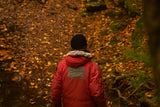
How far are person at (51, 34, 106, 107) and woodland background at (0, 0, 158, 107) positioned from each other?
1252 millimetres

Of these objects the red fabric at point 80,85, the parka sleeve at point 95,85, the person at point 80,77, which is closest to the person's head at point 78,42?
the person at point 80,77

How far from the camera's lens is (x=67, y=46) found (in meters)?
6.39

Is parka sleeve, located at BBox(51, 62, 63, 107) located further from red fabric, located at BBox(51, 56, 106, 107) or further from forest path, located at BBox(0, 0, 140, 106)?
forest path, located at BBox(0, 0, 140, 106)

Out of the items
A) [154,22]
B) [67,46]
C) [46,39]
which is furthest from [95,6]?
[154,22]

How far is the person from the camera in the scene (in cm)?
221

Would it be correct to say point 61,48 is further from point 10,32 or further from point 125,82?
point 125,82

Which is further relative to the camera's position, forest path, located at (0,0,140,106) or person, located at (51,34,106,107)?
forest path, located at (0,0,140,106)

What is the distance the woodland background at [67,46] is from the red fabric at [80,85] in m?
1.23

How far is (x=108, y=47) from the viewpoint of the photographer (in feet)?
19.5

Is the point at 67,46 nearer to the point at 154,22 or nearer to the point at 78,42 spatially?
the point at 78,42

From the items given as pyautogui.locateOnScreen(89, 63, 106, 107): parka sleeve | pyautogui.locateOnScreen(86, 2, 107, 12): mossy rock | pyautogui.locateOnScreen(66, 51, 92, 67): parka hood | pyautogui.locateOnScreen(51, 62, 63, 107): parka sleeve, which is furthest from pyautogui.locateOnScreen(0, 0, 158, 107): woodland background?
pyautogui.locateOnScreen(51, 62, 63, 107): parka sleeve

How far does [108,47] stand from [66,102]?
12.8 feet

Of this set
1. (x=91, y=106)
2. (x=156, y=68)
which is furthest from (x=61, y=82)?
(x=156, y=68)

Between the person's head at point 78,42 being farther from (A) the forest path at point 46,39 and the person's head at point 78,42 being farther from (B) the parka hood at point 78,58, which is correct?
(A) the forest path at point 46,39
